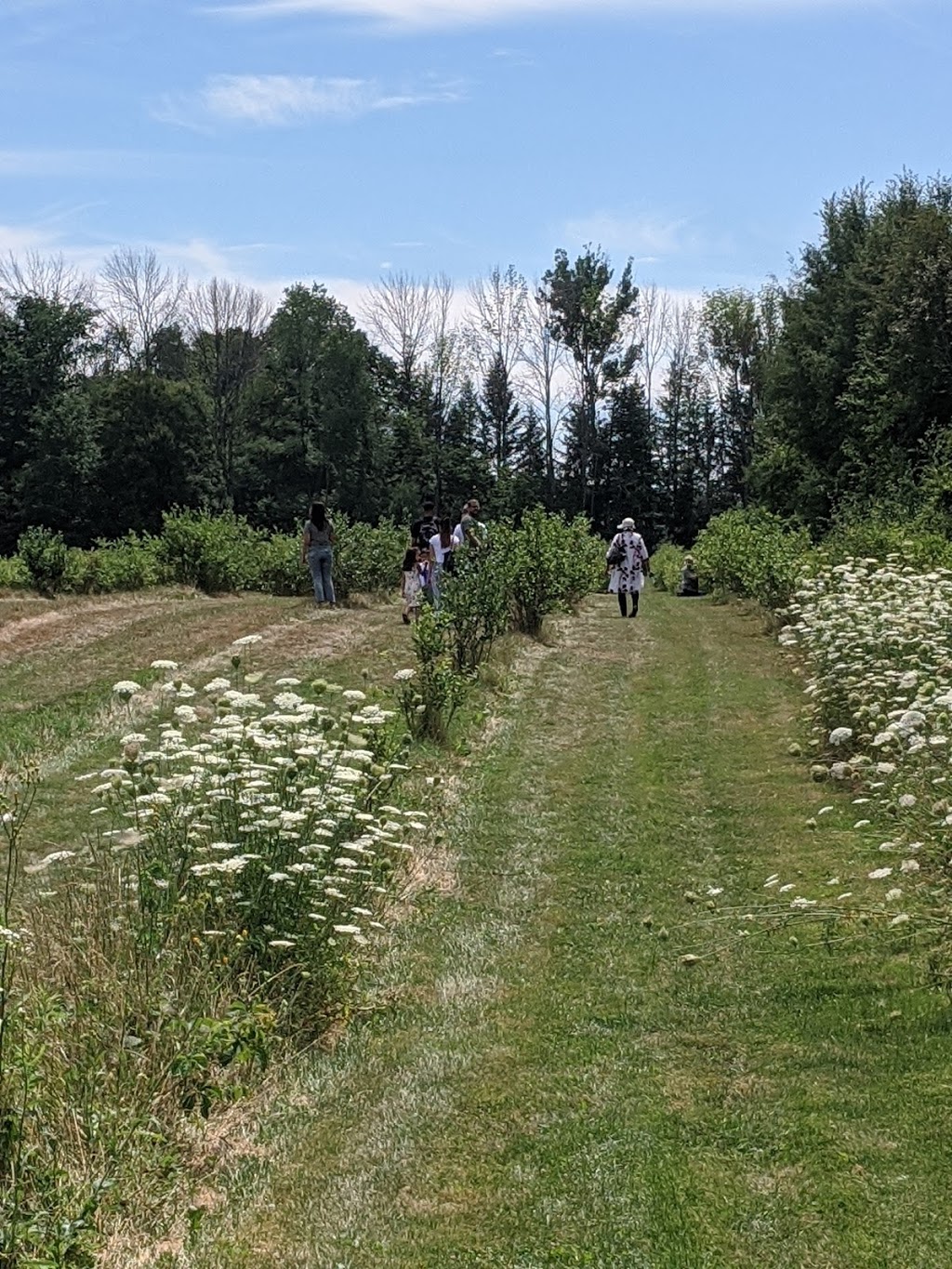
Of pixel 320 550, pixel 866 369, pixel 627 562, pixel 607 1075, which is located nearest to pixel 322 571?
pixel 320 550

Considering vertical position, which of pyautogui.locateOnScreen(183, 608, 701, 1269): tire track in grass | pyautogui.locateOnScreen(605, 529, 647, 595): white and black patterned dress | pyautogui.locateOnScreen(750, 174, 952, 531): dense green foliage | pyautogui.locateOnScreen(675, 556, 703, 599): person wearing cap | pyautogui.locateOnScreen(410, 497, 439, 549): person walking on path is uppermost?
pyautogui.locateOnScreen(750, 174, 952, 531): dense green foliage

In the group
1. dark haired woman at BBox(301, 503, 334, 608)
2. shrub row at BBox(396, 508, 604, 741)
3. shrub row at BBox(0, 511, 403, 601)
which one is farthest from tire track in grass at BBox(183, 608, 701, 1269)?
shrub row at BBox(0, 511, 403, 601)

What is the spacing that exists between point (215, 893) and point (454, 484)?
52.2 m

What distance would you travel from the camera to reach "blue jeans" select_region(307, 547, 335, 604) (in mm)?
17641

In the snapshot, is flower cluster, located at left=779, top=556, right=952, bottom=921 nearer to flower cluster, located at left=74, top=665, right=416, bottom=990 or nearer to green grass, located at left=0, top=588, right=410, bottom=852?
flower cluster, located at left=74, top=665, right=416, bottom=990

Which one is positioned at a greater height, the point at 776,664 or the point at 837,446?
the point at 837,446

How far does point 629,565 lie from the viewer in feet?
59.7

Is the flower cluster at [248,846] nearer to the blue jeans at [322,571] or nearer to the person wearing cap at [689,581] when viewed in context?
the blue jeans at [322,571]

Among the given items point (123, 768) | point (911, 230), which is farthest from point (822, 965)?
point (911, 230)

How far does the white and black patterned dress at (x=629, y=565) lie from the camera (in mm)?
17844

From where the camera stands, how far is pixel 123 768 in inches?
187

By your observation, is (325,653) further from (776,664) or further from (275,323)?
(275,323)

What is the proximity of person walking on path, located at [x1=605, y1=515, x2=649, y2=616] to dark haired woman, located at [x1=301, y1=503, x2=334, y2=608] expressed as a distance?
4282 millimetres

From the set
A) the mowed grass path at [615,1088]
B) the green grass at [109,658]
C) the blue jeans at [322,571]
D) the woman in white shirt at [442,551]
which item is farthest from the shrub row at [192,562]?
the mowed grass path at [615,1088]
